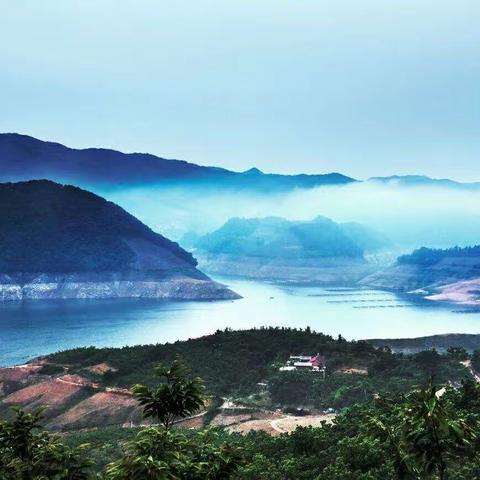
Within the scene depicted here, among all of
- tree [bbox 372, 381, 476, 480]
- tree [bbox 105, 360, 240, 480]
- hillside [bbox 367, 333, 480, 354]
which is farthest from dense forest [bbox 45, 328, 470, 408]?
tree [bbox 372, 381, 476, 480]

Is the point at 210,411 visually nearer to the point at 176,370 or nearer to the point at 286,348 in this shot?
the point at 286,348

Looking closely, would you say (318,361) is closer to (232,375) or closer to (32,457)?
(232,375)

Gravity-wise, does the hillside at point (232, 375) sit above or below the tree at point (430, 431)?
below

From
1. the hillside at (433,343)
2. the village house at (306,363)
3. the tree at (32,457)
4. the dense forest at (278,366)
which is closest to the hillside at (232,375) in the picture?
the dense forest at (278,366)

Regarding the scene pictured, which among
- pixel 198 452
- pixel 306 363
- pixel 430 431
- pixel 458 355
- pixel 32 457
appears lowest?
pixel 306 363

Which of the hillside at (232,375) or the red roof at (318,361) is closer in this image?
the hillside at (232,375)

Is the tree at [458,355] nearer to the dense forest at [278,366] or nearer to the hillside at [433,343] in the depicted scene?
the dense forest at [278,366]

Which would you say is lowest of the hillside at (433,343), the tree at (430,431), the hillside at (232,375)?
the hillside at (433,343)

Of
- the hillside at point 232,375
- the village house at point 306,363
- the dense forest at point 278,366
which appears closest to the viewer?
the hillside at point 232,375

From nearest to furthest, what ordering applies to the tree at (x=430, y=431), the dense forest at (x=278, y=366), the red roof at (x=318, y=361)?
the tree at (x=430, y=431), the dense forest at (x=278, y=366), the red roof at (x=318, y=361)

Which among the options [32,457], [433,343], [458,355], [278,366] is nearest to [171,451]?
[32,457]

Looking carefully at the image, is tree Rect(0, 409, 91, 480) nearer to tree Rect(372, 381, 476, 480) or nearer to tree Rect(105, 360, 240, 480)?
tree Rect(105, 360, 240, 480)

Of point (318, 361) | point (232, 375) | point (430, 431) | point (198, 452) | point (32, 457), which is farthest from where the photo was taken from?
point (318, 361)
